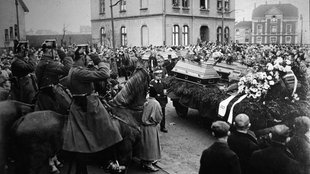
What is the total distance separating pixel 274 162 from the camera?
386cm

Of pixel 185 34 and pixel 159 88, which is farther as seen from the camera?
pixel 185 34

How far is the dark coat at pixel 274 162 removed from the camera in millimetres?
3811

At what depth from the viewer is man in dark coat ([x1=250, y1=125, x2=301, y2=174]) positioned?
12.5 ft

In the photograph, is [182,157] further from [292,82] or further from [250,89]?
[292,82]

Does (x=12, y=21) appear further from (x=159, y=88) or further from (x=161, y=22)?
(x=161, y=22)

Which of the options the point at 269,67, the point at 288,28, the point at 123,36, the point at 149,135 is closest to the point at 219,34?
the point at 288,28

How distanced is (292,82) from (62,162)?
207 inches

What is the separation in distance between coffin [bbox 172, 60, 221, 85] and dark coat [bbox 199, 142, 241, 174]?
232 inches

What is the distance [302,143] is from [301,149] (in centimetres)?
8

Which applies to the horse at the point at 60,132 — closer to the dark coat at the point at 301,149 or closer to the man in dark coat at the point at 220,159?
the man in dark coat at the point at 220,159

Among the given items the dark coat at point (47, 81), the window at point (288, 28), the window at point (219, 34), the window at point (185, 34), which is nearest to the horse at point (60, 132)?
the dark coat at point (47, 81)

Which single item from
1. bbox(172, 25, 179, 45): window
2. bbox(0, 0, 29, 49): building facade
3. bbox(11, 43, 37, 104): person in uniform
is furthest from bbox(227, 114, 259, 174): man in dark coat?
bbox(172, 25, 179, 45): window

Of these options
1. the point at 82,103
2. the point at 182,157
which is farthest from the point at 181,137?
the point at 82,103

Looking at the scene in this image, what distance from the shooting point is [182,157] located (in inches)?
311
